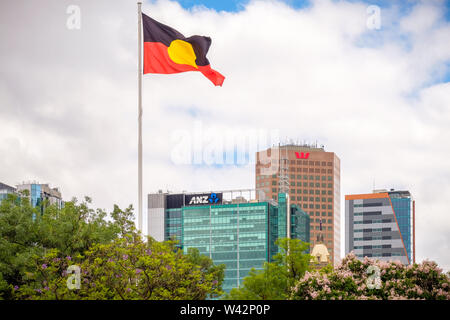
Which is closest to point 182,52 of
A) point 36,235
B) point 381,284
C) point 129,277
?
point 129,277

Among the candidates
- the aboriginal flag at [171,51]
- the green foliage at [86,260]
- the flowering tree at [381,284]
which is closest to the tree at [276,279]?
the green foliage at [86,260]

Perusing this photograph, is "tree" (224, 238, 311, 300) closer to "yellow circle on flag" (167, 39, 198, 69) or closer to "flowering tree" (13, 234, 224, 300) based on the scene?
"flowering tree" (13, 234, 224, 300)

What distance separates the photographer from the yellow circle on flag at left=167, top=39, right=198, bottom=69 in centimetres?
3878

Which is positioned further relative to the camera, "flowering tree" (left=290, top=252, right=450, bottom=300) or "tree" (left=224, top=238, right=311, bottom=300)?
"tree" (left=224, top=238, right=311, bottom=300)

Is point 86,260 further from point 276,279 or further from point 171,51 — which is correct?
point 276,279

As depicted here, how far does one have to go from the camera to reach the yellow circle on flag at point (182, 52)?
38.8 m

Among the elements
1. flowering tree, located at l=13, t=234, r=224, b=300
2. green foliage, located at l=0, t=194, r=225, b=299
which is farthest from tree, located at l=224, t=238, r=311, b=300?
flowering tree, located at l=13, t=234, r=224, b=300

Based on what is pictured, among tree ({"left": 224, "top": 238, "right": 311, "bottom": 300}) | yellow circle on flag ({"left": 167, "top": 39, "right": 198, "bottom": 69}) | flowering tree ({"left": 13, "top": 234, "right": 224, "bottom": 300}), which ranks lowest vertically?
tree ({"left": 224, "top": 238, "right": 311, "bottom": 300})

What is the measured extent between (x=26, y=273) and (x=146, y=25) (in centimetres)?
1831

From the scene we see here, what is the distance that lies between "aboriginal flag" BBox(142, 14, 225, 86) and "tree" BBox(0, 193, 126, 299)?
16170mm

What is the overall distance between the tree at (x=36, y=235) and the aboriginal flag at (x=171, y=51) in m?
16.2

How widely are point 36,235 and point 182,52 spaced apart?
Answer: 1978 centimetres

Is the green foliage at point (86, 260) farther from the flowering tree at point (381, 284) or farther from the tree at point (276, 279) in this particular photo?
the flowering tree at point (381, 284)
